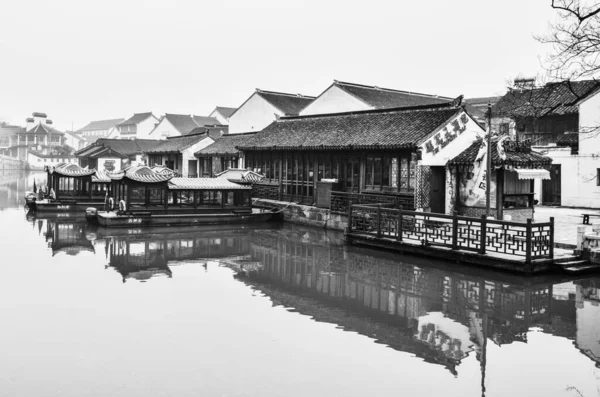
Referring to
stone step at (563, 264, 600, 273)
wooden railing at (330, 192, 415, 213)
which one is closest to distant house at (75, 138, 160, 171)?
wooden railing at (330, 192, 415, 213)

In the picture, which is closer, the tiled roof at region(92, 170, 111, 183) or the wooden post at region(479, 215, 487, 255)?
the wooden post at region(479, 215, 487, 255)

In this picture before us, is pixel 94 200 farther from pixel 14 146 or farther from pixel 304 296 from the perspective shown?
pixel 14 146

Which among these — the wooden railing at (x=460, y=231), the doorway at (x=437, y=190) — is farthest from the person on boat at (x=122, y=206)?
the doorway at (x=437, y=190)

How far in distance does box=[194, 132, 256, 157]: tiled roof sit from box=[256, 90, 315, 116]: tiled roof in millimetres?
2626

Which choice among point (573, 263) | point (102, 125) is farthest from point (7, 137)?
point (573, 263)

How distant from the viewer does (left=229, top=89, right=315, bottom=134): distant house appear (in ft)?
112

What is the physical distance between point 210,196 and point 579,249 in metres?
14.5

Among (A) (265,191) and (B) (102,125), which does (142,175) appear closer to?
(A) (265,191)

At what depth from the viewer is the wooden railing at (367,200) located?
1917 centimetres

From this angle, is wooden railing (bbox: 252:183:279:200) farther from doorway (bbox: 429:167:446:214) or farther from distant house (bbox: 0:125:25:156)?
distant house (bbox: 0:125:25:156)

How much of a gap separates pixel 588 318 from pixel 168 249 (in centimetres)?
1112

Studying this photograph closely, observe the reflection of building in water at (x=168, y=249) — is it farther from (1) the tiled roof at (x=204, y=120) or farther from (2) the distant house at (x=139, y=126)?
(2) the distant house at (x=139, y=126)

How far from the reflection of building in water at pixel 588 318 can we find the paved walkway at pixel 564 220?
9.88ft

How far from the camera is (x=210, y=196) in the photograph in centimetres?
2341
